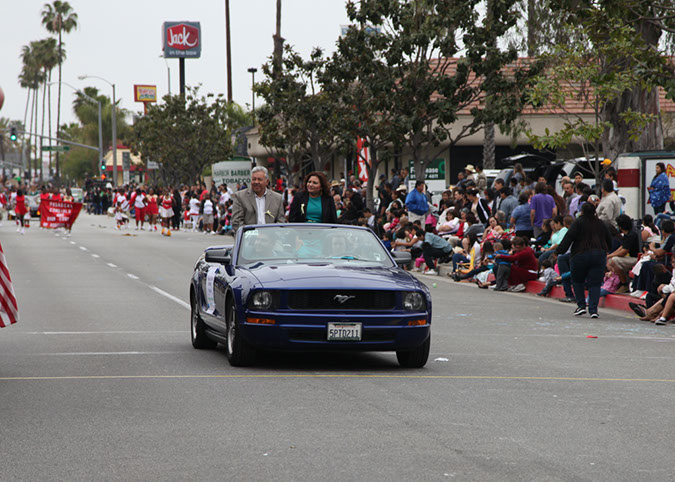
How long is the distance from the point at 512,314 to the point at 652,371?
235 inches

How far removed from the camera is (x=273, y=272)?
33.5 feet

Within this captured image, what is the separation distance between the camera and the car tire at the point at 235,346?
10078mm

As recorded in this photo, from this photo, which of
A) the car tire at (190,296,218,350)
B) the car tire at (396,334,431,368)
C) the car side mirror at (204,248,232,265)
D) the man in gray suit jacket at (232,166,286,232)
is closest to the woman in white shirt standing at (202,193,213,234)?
the man in gray suit jacket at (232,166,286,232)

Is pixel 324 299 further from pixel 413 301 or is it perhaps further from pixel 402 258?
pixel 402 258

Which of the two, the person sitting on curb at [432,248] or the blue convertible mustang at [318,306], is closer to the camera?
the blue convertible mustang at [318,306]

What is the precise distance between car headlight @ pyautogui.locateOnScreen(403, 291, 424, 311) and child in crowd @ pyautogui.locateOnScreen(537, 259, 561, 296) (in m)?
9.94

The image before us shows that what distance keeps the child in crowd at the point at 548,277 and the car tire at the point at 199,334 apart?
9.16m

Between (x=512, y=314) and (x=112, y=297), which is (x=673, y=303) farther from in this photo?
(x=112, y=297)

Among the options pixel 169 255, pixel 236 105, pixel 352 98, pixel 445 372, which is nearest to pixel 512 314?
pixel 445 372

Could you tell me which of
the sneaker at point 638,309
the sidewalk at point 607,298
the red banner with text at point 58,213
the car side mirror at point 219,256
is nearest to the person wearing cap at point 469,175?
the sidewalk at point 607,298

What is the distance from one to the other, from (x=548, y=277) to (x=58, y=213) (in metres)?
28.7

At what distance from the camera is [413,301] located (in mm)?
10125

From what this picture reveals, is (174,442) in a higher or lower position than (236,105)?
lower

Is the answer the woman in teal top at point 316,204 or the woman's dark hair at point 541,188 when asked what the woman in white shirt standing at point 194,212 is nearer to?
the woman's dark hair at point 541,188
